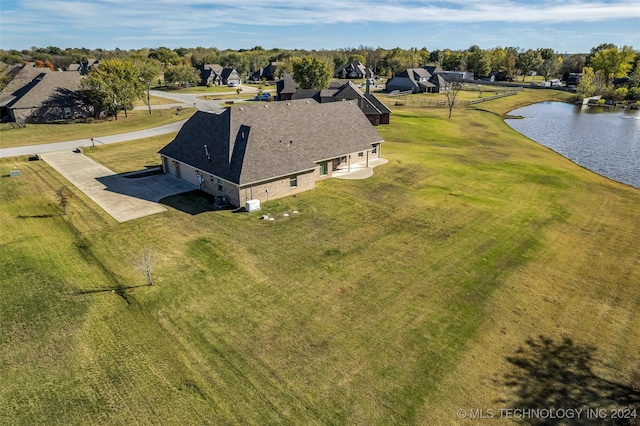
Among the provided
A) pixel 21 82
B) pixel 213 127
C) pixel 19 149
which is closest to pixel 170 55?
pixel 21 82

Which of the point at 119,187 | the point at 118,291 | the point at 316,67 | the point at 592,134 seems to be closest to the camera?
the point at 118,291

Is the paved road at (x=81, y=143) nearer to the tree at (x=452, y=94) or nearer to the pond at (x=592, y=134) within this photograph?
the tree at (x=452, y=94)

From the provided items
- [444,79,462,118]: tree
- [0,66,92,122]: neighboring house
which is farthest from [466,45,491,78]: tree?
[0,66,92,122]: neighboring house

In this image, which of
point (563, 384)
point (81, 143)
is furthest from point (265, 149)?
point (81, 143)

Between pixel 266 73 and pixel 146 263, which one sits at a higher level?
pixel 266 73

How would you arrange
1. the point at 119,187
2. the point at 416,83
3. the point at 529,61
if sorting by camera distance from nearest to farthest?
the point at 119,187
the point at 416,83
the point at 529,61

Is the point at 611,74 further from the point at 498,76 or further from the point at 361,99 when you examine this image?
the point at 361,99

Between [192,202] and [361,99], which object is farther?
[361,99]


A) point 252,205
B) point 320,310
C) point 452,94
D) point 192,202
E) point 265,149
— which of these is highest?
point 452,94
